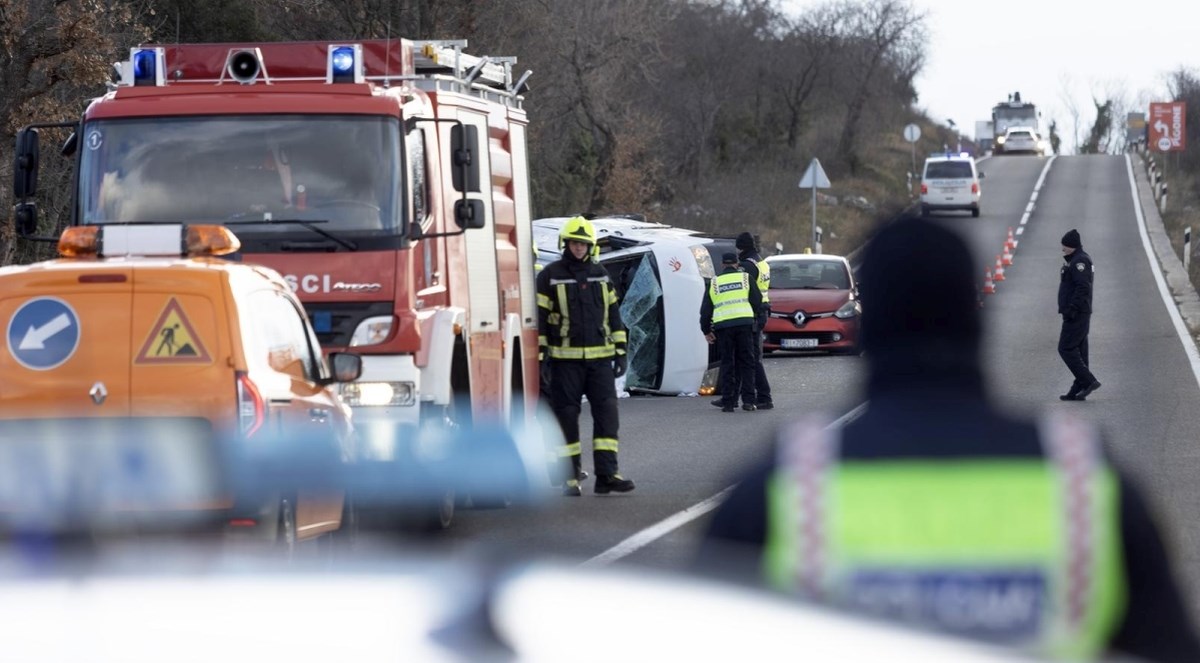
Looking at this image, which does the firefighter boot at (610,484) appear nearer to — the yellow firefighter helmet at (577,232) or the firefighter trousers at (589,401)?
the firefighter trousers at (589,401)

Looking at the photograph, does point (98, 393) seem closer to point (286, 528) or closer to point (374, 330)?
point (286, 528)

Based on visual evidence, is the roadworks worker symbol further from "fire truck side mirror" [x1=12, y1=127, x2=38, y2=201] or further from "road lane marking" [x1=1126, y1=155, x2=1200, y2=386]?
"road lane marking" [x1=1126, y1=155, x2=1200, y2=386]

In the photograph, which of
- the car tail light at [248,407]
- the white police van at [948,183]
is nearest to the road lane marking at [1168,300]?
the white police van at [948,183]

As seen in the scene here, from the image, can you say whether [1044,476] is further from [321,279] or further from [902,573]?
[321,279]

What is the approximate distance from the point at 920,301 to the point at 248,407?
4795mm

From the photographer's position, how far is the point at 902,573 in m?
2.82

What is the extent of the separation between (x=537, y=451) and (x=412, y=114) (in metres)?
3.27

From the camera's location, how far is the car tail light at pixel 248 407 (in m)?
7.75

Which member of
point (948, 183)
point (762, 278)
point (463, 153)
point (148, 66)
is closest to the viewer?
point (463, 153)

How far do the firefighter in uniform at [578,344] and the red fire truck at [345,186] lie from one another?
874mm

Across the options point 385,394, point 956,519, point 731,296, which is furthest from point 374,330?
point 731,296

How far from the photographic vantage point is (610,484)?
1352cm

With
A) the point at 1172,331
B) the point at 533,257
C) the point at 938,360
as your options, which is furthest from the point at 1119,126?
the point at 938,360

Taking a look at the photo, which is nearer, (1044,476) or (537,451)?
(1044,476)
